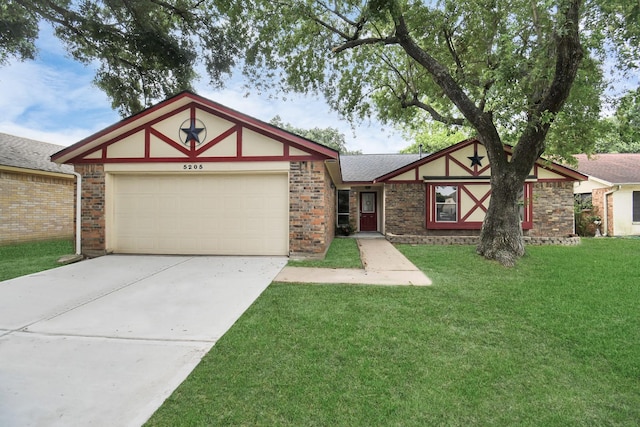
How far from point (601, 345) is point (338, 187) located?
13.0 m

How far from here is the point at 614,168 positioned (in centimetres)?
1678

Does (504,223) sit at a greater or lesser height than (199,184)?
lesser

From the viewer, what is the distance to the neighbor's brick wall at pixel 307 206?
26.2ft

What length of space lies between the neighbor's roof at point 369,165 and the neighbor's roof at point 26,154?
1216 centimetres

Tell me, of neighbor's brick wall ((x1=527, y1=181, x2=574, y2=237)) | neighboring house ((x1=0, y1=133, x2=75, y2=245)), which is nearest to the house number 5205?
neighboring house ((x1=0, y1=133, x2=75, y2=245))

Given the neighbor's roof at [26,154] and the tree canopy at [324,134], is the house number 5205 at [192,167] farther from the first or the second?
the tree canopy at [324,134]

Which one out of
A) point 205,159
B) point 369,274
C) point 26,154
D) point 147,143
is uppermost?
point 26,154

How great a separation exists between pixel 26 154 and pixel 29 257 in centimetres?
680

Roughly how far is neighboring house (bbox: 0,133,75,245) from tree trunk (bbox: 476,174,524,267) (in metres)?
14.5

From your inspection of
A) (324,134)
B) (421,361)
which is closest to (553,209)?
(421,361)

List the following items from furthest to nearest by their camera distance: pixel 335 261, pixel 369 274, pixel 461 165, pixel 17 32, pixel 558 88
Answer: pixel 461 165, pixel 17 32, pixel 335 261, pixel 558 88, pixel 369 274

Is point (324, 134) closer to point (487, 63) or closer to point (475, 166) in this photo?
point (475, 166)

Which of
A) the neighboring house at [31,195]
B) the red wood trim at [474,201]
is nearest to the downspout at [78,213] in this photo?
the neighboring house at [31,195]

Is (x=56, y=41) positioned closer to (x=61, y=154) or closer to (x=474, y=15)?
(x=61, y=154)
